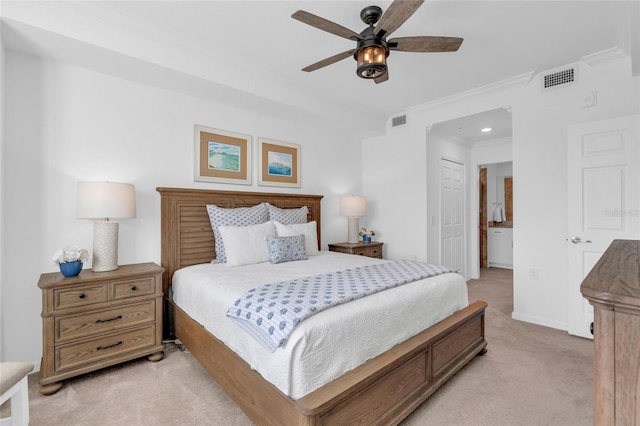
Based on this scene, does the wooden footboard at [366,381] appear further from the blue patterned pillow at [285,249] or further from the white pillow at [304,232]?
the white pillow at [304,232]

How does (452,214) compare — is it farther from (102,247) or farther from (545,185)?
(102,247)

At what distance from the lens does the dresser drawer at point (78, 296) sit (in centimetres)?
212

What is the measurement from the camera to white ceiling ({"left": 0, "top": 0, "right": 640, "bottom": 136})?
2.20 m

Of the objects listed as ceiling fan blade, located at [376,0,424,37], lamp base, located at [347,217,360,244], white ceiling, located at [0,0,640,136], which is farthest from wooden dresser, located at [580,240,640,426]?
lamp base, located at [347,217,360,244]

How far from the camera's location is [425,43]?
2037 millimetres

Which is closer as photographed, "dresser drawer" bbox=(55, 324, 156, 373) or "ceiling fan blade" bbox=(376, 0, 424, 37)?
"ceiling fan blade" bbox=(376, 0, 424, 37)

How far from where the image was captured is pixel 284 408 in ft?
4.58

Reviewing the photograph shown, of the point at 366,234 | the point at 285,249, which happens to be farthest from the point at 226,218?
the point at 366,234

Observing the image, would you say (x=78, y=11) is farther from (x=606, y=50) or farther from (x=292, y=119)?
(x=606, y=50)

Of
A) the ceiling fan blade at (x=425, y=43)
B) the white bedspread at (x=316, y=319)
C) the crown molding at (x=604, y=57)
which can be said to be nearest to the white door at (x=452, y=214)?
the crown molding at (x=604, y=57)

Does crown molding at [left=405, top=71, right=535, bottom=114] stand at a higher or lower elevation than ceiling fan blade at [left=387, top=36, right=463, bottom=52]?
higher

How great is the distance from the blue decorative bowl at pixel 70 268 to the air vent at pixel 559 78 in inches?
182

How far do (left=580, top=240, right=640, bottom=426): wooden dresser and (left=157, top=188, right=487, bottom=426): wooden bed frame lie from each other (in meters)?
1.00

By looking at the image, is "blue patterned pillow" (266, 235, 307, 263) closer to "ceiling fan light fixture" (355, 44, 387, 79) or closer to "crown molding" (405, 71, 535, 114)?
"ceiling fan light fixture" (355, 44, 387, 79)
